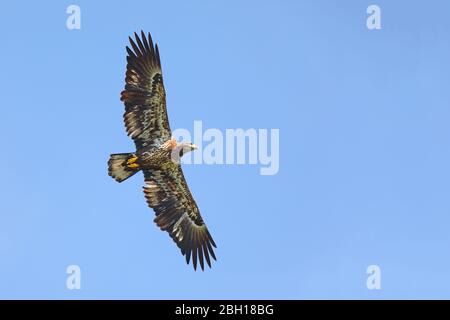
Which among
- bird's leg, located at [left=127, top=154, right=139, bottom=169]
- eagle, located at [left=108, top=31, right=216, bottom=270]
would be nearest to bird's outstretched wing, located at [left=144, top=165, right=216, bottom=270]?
eagle, located at [left=108, top=31, right=216, bottom=270]

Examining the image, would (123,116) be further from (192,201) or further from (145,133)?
(192,201)

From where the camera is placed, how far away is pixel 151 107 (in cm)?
2112

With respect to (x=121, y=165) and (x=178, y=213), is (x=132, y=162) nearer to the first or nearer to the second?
(x=121, y=165)

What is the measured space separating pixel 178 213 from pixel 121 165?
7.24 feet

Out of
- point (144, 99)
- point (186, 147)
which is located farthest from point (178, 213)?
point (144, 99)

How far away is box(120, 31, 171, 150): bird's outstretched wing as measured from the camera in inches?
829

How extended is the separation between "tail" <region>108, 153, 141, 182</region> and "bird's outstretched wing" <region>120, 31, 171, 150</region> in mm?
391

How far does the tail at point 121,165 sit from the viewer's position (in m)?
21.0

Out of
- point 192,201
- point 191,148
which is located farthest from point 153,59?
point 192,201

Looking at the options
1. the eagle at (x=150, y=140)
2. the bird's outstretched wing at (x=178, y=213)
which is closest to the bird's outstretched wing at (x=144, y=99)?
the eagle at (x=150, y=140)

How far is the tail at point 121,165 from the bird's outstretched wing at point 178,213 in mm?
961

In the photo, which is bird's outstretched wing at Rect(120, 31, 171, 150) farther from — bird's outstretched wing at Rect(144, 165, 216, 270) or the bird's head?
bird's outstretched wing at Rect(144, 165, 216, 270)

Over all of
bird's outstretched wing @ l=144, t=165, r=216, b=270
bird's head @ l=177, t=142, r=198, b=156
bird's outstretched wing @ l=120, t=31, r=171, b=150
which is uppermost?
bird's outstretched wing @ l=120, t=31, r=171, b=150

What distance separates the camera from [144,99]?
21.1 meters
